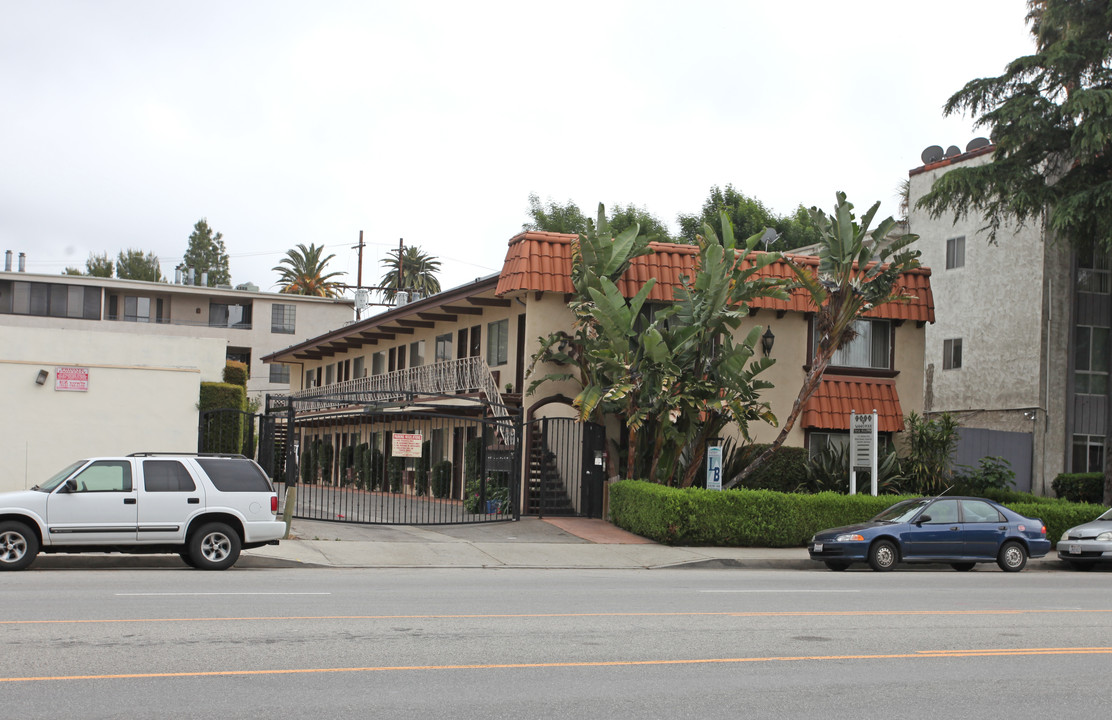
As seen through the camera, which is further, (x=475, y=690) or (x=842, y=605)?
(x=842, y=605)

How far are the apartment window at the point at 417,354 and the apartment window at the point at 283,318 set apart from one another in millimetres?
27768

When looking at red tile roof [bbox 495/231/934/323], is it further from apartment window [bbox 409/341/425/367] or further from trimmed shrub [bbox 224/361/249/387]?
trimmed shrub [bbox 224/361/249/387]

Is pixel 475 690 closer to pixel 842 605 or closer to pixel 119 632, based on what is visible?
pixel 119 632

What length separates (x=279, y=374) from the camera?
211 ft

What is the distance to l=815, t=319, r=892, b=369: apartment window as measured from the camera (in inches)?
1196

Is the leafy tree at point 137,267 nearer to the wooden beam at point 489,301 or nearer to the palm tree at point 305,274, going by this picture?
the palm tree at point 305,274

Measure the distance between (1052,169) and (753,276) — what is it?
39.9ft

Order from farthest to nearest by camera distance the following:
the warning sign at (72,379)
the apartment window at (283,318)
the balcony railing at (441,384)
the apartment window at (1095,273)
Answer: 1. the apartment window at (283,318)
2. the apartment window at (1095,273)
3. the balcony railing at (441,384)
4. the warning sign at (72,379)

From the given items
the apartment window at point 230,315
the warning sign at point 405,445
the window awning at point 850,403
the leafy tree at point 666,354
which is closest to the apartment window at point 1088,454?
the window awning at point 850,403

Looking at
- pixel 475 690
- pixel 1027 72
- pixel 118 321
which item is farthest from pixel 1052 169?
pixel 118 321

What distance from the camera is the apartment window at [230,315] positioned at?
6431 cm

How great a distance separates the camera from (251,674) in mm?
7918

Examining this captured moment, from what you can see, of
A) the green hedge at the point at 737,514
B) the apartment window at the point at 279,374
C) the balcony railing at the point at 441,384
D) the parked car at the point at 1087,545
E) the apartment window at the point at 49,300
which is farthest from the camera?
the apartment window at the point at 279,374

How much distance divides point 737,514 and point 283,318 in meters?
46.4
